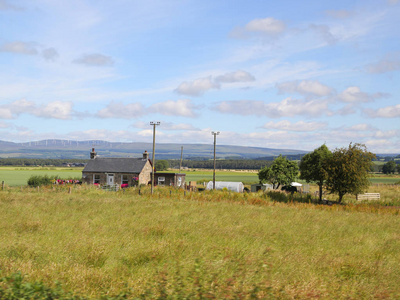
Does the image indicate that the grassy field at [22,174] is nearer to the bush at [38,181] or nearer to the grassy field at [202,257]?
the bush at [38,181]

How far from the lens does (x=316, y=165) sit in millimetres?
40750

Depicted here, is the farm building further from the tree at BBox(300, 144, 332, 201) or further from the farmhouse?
the tree at BBox(300, 144, 332, 201)

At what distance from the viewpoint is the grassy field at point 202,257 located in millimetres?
6680

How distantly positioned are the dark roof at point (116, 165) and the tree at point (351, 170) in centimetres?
2985

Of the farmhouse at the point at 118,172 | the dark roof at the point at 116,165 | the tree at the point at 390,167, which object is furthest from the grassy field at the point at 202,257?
the tree at the point at 390,167

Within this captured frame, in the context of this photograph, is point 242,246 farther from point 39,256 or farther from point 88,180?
point 88,180

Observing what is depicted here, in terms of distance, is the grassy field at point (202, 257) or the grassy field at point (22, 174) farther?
the grassy field at point (22, 174)

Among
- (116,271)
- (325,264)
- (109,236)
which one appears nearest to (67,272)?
(116,271)

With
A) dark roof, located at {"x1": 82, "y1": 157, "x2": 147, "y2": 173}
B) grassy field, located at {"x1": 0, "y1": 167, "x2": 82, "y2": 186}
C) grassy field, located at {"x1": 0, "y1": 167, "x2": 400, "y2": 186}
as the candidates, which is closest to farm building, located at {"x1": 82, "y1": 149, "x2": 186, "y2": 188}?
dark roof, located at {"x1": 82, "y1": 157, "x2": 147, "y2": 173}

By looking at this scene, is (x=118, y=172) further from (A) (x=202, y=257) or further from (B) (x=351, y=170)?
(A) (x=202, y=257)

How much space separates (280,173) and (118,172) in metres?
29.1

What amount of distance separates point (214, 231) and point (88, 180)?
48882 mm

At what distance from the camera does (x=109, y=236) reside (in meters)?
12.3

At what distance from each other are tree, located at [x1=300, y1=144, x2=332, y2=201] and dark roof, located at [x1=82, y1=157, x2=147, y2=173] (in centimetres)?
2550
